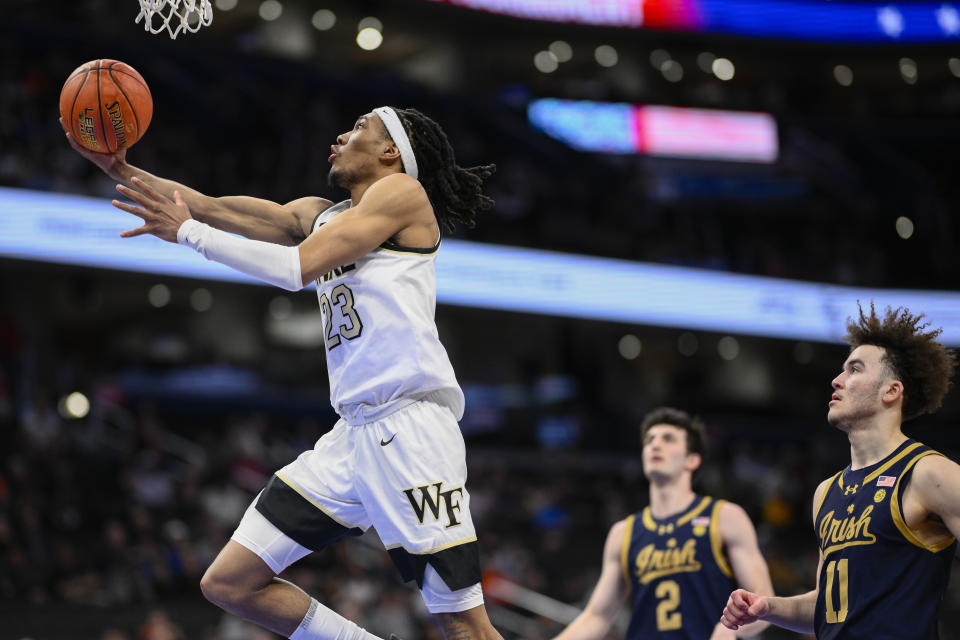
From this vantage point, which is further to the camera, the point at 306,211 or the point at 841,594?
the point at 306,211

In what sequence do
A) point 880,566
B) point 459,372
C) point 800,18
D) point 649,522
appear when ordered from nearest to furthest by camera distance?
point 880,566 < point 649,522 < point 459,372 < point 800,18

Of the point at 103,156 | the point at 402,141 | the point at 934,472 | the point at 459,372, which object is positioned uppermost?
the point at 402,141

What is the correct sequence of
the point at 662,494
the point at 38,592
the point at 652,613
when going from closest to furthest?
the point at 652,613 → the point at 662,494 → the point at 38,592

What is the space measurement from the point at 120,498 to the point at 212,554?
2.09m

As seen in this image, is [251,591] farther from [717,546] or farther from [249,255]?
[717,546]

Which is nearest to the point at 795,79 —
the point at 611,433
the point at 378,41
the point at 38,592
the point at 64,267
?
the point at 378,41

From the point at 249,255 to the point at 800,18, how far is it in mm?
27799

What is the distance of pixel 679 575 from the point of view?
6.04 meters

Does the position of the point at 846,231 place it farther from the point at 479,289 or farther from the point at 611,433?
the point at 479,289

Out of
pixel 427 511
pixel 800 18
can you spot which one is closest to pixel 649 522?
pixel 427 511

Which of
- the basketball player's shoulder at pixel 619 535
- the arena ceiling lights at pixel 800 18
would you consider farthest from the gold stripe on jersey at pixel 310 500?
the arena ceiling lights at pixel 800 18

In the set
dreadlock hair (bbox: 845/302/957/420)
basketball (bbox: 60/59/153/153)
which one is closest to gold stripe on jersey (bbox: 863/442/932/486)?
dreadlock hair (bbox: 845/302/957/420)

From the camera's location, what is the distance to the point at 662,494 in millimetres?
6434

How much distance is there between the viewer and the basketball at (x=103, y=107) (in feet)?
15.5
